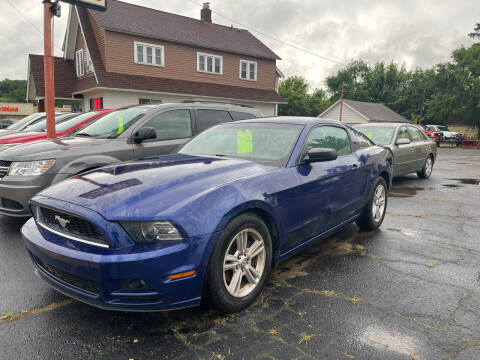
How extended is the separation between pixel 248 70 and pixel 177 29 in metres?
5.63

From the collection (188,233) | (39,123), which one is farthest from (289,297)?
(39,123)

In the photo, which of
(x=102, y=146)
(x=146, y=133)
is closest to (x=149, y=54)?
(x=102, y=146)

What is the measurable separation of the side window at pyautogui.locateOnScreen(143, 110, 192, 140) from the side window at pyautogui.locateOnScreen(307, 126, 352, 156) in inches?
106

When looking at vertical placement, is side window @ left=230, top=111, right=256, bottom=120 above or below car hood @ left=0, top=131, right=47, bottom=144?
above

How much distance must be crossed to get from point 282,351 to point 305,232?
1.30 meters

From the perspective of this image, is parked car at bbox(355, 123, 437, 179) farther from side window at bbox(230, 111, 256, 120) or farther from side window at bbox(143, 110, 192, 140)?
side window at bbox(143, 110, 192, 140)

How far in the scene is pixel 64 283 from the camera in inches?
99.7

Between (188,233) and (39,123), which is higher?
(39,123)

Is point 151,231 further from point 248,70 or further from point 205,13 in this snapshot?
point 205,13

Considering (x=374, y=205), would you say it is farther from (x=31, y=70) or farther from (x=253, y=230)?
(x=31, y=70)

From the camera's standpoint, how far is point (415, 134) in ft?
31.7

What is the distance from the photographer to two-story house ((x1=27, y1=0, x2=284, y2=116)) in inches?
783

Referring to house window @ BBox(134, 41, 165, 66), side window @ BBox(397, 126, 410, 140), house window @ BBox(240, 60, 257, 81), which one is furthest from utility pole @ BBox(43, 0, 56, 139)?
house window @ BBox(240, 60, 257, 81)

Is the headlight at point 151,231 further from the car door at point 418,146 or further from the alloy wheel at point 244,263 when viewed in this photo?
the car door at point 418,146
